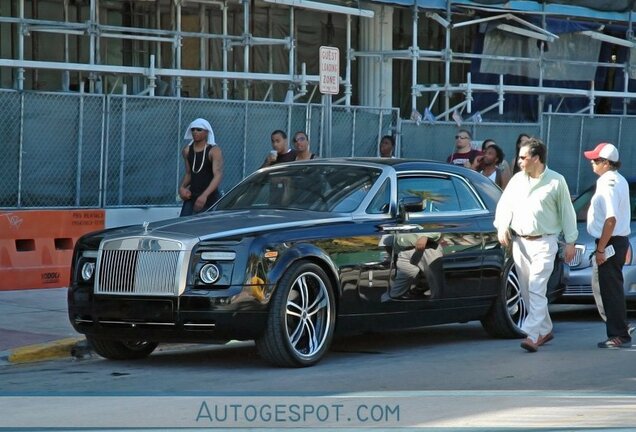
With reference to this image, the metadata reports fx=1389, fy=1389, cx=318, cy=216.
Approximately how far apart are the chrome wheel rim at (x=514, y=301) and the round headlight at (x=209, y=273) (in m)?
3.28

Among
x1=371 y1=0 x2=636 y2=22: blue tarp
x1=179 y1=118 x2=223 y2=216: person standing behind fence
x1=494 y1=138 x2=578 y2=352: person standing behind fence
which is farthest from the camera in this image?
x1=371 y1=0 x2=636 y2=22: blue tarp

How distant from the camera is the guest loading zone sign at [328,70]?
49.8ft

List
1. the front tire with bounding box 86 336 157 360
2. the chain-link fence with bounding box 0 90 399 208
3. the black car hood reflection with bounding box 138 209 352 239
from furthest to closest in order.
Result: the chain-link fence with bounding box 0 90 399 208
the front tire with bounding box 86 336 157 360
the black car hood reflection with bounding box 138 209 352 239

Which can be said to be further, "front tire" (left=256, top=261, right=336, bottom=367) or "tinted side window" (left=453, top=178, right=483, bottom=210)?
"tinted side window" (left=453, top=178, right=483, bottom=210)

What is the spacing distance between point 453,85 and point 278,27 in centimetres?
355

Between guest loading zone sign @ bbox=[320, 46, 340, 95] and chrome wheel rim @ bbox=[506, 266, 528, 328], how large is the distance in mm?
3714

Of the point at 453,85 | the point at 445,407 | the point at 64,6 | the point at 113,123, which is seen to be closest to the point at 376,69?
the point at 453,85

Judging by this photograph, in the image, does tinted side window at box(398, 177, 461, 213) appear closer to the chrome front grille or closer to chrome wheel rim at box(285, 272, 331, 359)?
chrome wheel rim at box(285, 272, 331, 359)

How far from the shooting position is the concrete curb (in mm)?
11258

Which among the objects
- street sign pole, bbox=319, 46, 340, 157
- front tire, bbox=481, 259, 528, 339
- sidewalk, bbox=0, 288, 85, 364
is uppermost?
street sign pole, bbox=319, 46, 340, 157

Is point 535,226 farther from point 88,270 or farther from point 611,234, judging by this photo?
point 88,270

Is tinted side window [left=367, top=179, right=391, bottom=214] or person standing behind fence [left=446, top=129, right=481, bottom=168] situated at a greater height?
person standing behind fence [left=446, top=129, right=481, bottom=168]

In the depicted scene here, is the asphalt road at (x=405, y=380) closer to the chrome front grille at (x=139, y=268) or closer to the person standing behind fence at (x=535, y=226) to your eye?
the person standing behind fence at (x=535, y=226)

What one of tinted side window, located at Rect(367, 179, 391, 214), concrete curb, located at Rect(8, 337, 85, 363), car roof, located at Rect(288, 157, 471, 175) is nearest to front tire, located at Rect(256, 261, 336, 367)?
tinted side window, located at Rect(367, 179, 391, 214)
